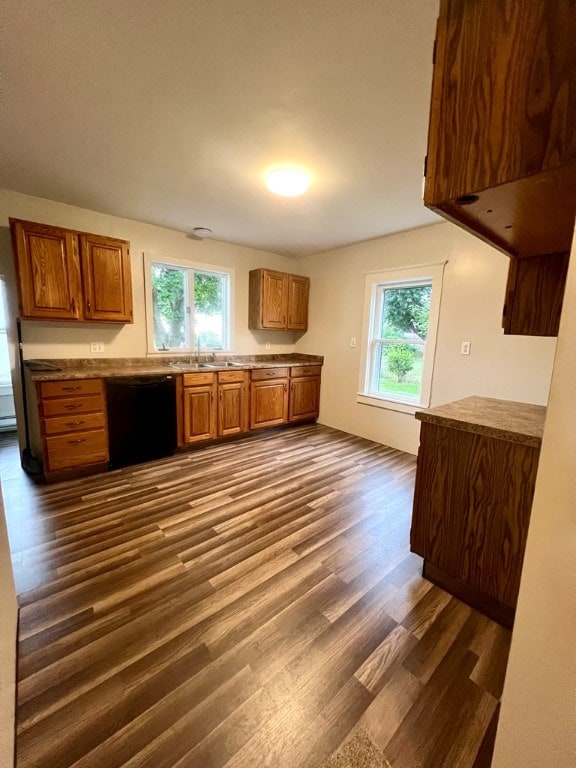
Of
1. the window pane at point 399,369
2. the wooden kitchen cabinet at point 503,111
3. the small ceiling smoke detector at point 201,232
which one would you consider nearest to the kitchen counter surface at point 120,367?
the window pane at point 399,369

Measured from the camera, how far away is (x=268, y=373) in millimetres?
4066

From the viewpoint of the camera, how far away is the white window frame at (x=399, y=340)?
328cm

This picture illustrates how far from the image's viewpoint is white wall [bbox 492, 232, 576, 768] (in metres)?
0.53

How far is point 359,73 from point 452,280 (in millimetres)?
2191

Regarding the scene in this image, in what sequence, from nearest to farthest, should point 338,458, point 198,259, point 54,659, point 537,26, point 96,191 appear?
point 537,26 < point 54,659 < point 96,191 < point 338,458 < point 198,259

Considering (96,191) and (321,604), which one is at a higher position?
(96,191)

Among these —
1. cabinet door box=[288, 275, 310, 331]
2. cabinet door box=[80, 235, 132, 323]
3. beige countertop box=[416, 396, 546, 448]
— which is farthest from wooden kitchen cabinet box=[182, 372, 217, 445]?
beige countertop box=[416, 396, 546, 448]

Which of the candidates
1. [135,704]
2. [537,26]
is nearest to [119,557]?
[135,704]

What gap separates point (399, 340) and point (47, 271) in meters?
3.60

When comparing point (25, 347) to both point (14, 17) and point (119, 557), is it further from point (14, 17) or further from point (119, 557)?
point (14, 17)

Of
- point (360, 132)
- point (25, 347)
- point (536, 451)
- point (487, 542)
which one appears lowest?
point (487, 542)

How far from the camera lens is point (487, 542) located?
1.50 metres

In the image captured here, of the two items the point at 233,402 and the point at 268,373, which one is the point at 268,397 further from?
the point at 233,402

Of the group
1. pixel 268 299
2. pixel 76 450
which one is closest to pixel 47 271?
pixel 76 450
